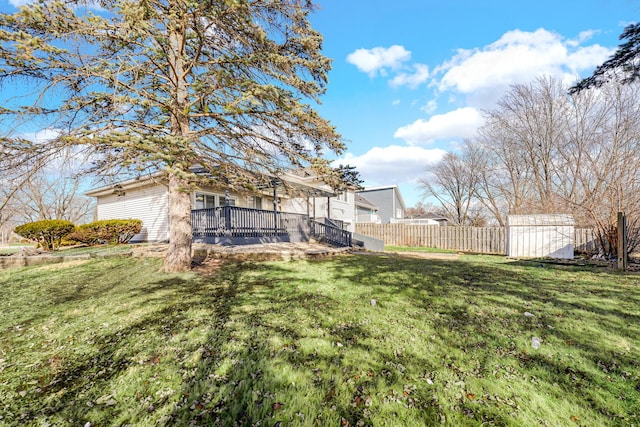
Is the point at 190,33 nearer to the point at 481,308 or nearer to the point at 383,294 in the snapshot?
the point at 383,294

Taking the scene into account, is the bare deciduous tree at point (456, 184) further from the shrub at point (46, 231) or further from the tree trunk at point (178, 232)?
the shrub at point (46, 231)

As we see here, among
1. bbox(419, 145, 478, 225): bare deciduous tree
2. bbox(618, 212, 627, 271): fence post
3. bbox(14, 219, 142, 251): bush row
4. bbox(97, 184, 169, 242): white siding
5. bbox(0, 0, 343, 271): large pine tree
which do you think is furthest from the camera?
bbox(419, 145, 478, 225): bare deciduous tree

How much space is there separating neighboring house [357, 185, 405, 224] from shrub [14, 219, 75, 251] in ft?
93.0

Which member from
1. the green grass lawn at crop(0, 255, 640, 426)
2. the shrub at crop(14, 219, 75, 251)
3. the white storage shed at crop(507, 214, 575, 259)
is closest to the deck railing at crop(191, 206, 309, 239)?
the green grass lawn at crop(0, 255, 640, 426)

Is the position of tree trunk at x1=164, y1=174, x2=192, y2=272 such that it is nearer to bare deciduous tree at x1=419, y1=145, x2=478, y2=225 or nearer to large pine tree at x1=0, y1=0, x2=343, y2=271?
large pine tree at x1=0, y1=0, x2=343, y2=271

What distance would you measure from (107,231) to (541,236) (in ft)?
69.0

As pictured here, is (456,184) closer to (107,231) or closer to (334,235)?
(334,235)

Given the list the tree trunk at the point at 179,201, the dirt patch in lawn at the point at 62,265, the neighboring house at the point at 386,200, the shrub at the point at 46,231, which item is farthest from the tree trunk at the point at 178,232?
the neighboring house at the point at 386,200

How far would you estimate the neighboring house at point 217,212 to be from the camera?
1178cm

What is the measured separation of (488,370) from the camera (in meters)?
2.50

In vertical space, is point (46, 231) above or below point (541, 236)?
above

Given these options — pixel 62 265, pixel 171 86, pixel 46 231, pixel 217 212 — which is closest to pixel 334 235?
pixel 217 212

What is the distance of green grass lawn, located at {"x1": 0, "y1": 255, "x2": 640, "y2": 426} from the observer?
2020 millimetres

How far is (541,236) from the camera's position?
11562 millimetres
